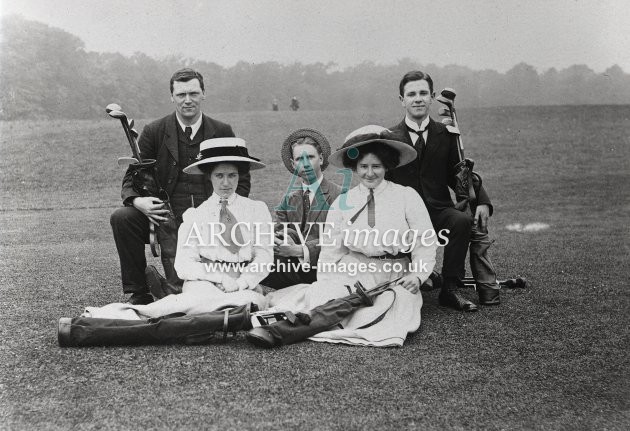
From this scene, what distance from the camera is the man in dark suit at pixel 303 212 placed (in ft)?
14.7

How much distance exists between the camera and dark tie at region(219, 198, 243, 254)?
13.6ft

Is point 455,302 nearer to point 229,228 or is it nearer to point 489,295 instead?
point 489,295

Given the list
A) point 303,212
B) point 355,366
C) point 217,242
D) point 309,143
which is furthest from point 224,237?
point 355,366

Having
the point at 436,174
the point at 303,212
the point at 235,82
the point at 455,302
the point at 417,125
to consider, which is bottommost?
the point at 455,302

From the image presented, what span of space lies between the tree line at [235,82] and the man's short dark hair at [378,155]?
338 centimetres

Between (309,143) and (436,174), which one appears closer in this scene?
(309,143)

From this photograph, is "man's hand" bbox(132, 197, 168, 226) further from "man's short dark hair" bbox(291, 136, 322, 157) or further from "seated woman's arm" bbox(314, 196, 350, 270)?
"seated woman's arm" bbox(314, 196, 350, 270)

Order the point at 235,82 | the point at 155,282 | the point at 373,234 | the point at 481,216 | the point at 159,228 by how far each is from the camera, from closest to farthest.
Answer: the point at 373,234, the point at 155,282, the point at 159,228, the point at 481,216, the point at 235,82

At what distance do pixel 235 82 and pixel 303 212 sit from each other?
4.52 m

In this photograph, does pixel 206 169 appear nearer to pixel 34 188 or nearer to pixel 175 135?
pixel 175 135

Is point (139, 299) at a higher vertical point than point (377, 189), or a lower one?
lower

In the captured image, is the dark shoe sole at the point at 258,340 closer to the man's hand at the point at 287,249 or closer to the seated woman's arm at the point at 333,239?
the seated woman's arm at the point at 333,239

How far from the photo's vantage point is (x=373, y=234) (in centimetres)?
409

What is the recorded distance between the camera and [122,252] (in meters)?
4.54
